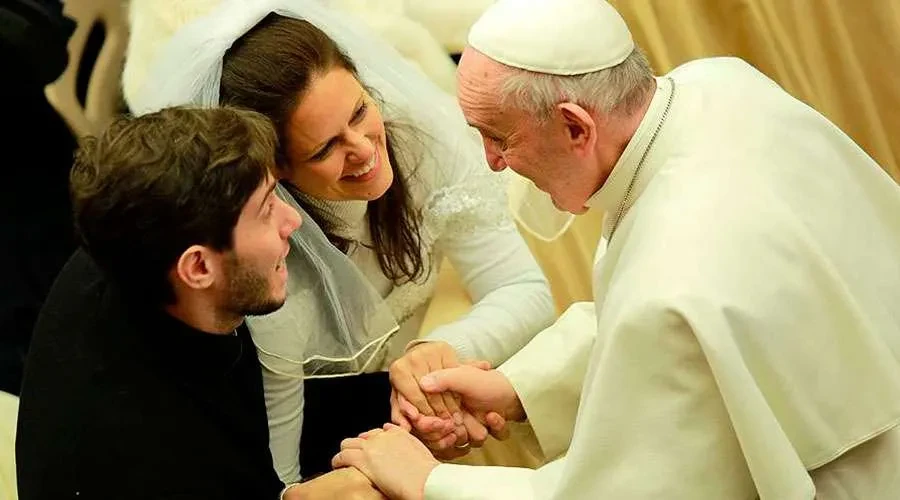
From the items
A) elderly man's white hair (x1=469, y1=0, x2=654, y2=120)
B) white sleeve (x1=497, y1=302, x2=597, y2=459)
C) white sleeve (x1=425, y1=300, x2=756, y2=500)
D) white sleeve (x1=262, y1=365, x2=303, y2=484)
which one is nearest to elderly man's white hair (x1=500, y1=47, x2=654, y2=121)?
elderly man's white hair (x1=469, y1=0, x2=654, y2=120)

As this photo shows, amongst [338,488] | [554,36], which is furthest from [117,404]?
[554,36]

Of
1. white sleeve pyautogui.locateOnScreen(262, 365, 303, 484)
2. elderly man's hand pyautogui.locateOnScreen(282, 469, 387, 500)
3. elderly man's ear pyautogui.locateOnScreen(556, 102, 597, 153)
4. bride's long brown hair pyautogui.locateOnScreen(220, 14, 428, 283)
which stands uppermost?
elderly man's ear pyautogui.locateOnScreen(556, 102, 597, 153)

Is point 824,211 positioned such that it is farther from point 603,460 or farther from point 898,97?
point 898,97

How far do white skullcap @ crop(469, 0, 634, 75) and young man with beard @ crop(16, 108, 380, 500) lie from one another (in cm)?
31

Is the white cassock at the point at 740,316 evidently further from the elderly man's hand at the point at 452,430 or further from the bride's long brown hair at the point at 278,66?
the bride's long brown hair at the point at 278,66

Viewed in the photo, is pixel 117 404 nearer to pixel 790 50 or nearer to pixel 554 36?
pixel 554 36

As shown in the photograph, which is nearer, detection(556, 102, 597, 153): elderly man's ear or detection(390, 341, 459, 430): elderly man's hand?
detection(556, 102, 597, 153): elderly man's ear

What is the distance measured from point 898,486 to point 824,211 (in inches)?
13.7

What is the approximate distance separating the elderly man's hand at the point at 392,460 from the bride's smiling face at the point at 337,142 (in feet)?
1.17

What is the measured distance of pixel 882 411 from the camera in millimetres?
1256

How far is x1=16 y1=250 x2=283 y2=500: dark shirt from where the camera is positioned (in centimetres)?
133

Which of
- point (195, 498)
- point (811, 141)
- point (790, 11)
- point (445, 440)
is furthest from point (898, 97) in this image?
point (195, 498)

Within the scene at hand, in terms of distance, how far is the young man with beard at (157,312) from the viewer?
1246 millimetres

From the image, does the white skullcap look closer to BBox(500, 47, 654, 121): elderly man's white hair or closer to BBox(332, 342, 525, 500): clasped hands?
BBox(500, 47, 654, 121): elderly man's white hair
